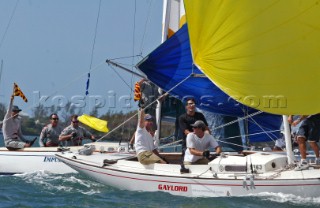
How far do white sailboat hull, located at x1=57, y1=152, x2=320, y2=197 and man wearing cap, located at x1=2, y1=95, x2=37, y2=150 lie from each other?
4.27 meters

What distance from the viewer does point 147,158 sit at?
490 inches

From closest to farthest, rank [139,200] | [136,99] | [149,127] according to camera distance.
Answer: [139,200]
[149,127]
[136,99]

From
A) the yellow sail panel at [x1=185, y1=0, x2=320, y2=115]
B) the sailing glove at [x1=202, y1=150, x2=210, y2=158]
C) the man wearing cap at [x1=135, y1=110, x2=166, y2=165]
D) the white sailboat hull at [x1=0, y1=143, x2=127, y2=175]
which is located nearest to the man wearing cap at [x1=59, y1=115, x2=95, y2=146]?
the white sailboat hull at [x1=0, y1=143, x2=127, y2=175]

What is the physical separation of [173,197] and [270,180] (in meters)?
1.80

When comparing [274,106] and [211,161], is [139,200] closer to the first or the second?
[211,161]

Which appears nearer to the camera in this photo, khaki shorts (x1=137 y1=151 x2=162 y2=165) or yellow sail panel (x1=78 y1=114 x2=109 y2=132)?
khaki shorts (x1=137 y1=151 x2=162 y2=165)

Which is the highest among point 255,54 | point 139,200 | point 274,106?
point 255,54

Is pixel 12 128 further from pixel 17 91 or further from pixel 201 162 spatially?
pixel 201 162

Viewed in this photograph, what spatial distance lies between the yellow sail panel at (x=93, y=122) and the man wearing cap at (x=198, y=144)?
966 cm

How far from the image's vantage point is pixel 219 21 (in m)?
11.0

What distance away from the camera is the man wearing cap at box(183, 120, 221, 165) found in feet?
40.3

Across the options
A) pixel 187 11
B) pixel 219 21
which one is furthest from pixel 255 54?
pixel 187 11

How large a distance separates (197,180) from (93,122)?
453 inches

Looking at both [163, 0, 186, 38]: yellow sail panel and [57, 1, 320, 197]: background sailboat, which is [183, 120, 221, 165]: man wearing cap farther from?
[163, 0, 186, 38]: yellow sail panel
